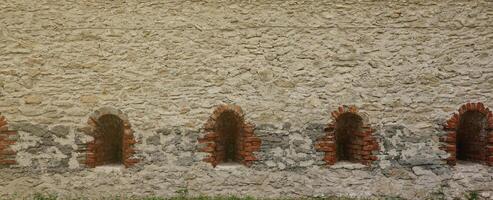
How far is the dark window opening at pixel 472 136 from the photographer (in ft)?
22.1

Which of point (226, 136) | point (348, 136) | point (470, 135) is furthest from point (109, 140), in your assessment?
point (470, 135)

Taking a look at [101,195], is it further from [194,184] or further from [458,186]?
[458,186]

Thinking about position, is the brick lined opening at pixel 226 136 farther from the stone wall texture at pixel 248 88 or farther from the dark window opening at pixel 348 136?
the dark window opening at pixel 348 136

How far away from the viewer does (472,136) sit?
22.7 ft

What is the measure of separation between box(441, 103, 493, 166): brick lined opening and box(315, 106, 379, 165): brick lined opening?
1.09m

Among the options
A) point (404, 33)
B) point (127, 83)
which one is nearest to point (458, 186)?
point (404, 33)

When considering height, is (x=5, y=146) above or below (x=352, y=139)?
below

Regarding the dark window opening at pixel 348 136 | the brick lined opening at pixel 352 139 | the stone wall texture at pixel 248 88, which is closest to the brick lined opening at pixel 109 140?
the stone wall texture at pixel 248 88

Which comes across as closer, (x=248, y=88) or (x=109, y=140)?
(x=248, y=88)

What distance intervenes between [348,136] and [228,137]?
6.07 feet

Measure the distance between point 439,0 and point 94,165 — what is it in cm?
562

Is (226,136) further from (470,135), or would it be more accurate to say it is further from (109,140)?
(470,135)

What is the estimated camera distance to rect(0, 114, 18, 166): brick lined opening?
652 cm

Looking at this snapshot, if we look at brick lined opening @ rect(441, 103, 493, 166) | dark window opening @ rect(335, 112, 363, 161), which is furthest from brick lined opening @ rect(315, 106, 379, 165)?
brick lined opening @ rect(441, 103, 493, 166)
